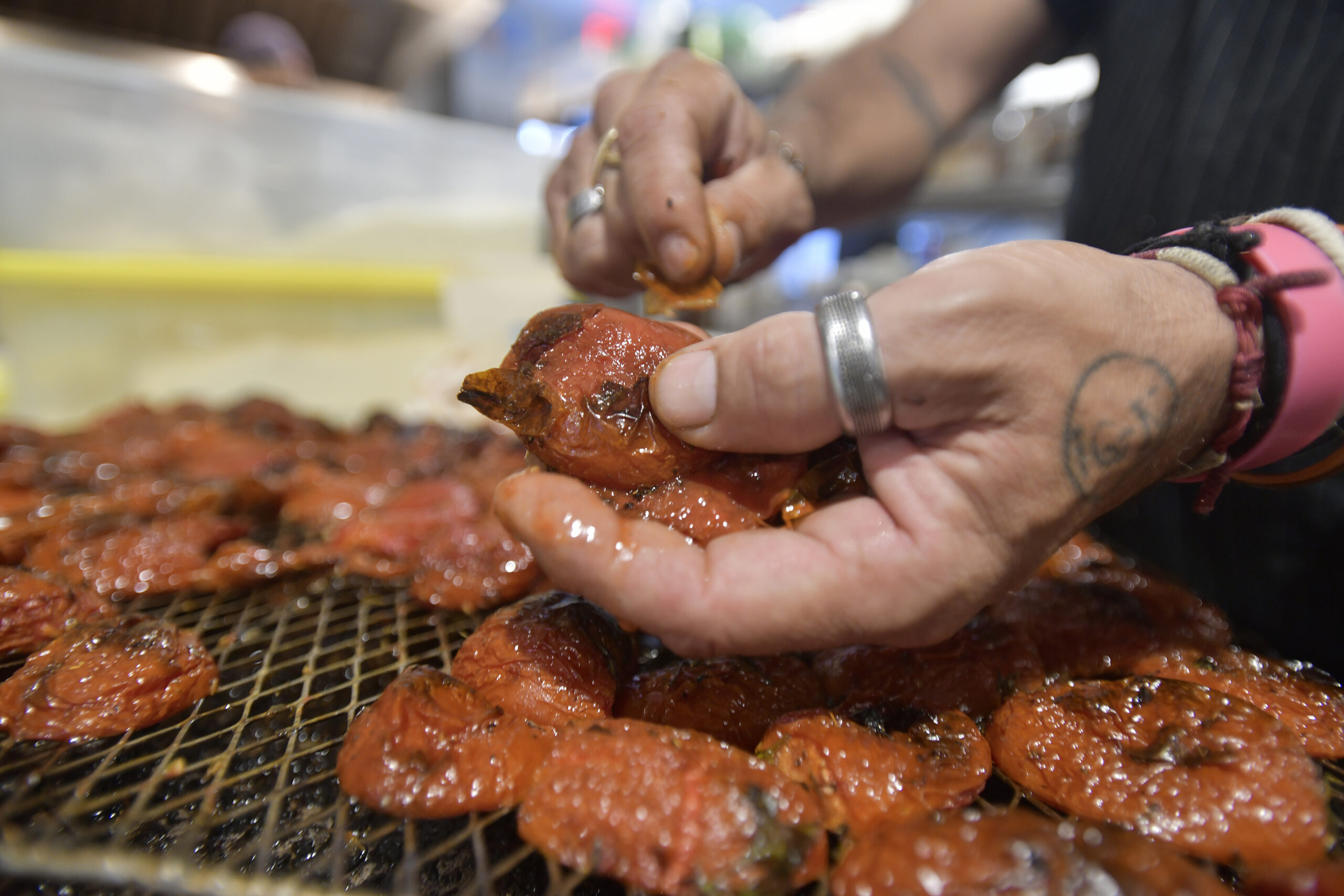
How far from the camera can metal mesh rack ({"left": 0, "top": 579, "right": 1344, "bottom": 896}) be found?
100 centimetres

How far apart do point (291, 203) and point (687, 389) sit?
540 cm

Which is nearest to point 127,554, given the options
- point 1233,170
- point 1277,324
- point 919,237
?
point 1277,324

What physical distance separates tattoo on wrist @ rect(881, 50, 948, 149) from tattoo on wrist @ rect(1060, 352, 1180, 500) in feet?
7.25

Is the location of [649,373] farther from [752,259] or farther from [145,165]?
[145,165]

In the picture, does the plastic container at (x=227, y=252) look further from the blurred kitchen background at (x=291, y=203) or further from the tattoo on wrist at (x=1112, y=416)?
the tattoo on wrist at (x=1112, y=416)

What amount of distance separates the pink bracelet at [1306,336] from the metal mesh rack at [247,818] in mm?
674

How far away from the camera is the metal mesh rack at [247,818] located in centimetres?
100

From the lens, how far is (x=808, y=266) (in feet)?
28.5

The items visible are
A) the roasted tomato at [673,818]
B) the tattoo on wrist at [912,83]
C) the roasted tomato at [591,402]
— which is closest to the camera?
the roasted tomato at [673,818]

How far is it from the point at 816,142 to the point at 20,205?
504 cm

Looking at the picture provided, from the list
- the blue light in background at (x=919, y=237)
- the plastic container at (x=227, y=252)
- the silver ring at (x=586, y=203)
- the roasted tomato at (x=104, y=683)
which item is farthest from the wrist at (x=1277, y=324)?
the blue light in background at (x=919, y=237)

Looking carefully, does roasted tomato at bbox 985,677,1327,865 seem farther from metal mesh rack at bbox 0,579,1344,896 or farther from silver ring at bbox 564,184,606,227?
silver ring at bbox 564,184,606,227

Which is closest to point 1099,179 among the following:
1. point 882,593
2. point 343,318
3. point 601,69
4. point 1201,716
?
point 1201,716

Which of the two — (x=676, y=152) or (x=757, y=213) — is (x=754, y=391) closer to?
(x=676, y=152)
